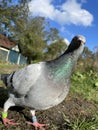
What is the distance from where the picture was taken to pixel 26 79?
3676 mm

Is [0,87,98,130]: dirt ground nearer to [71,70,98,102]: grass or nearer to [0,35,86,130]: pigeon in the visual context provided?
[0,35,86,130]: pigeon

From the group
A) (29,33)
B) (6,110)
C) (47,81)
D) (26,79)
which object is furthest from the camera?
(29,33)

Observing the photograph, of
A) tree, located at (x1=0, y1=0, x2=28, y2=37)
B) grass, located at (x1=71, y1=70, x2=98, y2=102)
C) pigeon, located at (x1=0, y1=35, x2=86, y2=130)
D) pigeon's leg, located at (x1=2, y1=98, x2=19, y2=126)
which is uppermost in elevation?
tree, located at (x1=0, y1=0, x2=28, y2=37)

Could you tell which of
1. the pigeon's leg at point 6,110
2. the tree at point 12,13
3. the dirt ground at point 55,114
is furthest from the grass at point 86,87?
the tree at point 12,13

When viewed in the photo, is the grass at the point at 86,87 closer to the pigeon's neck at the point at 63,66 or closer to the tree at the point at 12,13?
the pigeon's neck at the point at 63,66

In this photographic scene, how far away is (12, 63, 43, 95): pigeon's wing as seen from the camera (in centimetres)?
362

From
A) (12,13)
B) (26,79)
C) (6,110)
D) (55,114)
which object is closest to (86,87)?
(55,114)

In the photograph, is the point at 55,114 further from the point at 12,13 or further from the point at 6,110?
the point at 12,13

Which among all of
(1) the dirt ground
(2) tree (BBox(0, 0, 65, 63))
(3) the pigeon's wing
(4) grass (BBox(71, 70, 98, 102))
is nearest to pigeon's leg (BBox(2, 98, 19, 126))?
(1) the dirt ground

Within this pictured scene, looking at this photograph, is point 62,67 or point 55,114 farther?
point 55,114

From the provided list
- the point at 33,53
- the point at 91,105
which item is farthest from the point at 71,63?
the point at 33,53

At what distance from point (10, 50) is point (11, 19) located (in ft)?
52.2

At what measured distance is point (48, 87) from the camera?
3.55m

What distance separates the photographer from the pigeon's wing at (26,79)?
3.62 m
